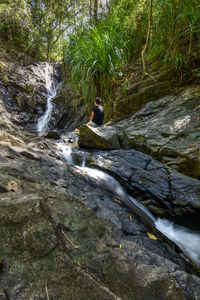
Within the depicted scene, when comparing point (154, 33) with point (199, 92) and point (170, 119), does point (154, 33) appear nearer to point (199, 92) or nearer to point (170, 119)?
point (199, 92)

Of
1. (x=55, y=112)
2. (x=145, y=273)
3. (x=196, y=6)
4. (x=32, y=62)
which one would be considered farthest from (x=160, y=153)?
(x=32, y=62)

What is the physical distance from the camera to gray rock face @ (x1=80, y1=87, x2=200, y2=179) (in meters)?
2.67

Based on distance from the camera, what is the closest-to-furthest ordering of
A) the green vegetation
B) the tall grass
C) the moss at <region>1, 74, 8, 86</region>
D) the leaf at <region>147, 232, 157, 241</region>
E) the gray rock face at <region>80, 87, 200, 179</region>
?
1. the leaf at <region>147, 232, 157, 241</region>
2. the gray rock face at <region>80, 87, 200, 179</region>
3. the green vegetation
4. the tall grass
5. the moss at <region>1, 74, 8, 86</region>

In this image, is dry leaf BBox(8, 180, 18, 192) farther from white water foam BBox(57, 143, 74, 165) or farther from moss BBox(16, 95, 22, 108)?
moss BBox(16, 95, 22, 108)

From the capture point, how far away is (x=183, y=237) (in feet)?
7.07

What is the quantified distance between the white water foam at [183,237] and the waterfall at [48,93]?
17.5ft

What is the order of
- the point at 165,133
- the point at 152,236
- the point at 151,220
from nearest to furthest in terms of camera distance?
the point at 152,236 → the point at 151,220 → the point at 165,133

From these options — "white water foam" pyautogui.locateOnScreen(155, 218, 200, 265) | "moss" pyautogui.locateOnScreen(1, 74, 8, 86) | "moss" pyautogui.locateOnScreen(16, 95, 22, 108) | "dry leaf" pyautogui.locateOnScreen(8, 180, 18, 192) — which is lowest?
"white water foam" pyautogui.locateOnScreen(155, 218, 200, 265)

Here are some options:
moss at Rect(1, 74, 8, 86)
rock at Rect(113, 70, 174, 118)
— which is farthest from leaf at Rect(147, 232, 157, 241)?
moss at Rect(1, 74, 8, 86)

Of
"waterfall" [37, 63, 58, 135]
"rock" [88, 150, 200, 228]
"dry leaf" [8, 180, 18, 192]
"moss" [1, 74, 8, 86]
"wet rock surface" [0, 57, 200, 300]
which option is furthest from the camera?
"waterfall" [37, 63, 58, 135]

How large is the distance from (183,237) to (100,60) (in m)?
4.47

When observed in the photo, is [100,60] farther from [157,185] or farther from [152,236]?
[152,236]

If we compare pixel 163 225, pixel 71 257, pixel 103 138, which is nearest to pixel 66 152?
pixel 103 138

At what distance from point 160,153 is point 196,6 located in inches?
115
